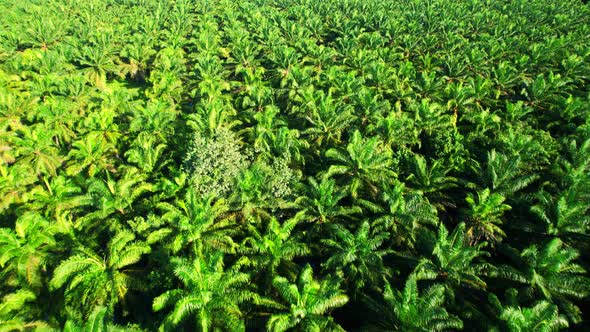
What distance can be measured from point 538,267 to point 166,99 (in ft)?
105

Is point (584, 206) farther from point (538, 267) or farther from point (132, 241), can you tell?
point (132, 241)

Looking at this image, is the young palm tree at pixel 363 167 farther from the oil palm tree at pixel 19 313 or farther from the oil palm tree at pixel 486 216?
the oil palm tree at pixel 19 313

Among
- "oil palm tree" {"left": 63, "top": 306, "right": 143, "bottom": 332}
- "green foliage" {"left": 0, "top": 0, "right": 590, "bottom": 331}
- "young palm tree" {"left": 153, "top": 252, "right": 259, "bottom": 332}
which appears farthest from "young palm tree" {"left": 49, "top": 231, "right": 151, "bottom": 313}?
"young palm tree" {"left": 153, "top": 252, "right": 259, "bottom": 332}

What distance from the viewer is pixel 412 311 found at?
1418 centimetres

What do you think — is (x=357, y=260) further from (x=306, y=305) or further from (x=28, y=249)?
(x=28, y=249)

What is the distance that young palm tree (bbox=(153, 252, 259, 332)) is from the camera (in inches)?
556

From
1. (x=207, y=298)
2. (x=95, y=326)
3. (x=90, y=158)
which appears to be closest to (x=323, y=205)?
(x=207, y=298)

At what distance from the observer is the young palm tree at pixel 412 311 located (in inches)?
551

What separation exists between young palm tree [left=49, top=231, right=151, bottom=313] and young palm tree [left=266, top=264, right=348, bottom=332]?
749 cm

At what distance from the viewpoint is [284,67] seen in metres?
39.9

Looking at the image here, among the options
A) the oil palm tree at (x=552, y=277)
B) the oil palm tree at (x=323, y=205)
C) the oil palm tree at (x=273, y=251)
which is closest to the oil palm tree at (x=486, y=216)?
the oil palm tree at (x=552, y=277)

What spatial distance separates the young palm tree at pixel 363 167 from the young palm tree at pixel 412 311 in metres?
7.96

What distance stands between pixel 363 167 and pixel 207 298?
41.4 feet

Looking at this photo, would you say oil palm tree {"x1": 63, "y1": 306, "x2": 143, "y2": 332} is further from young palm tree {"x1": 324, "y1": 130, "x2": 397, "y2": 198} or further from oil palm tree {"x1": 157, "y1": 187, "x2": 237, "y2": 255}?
young palm tree {"x1": 324, "y1": 130, "x2": 397, "y2": 198}
